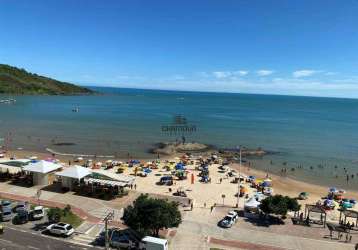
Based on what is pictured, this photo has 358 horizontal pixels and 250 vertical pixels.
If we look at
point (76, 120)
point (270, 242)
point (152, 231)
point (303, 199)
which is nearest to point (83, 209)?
point (152, 231)

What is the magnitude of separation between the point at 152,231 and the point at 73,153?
44.5m

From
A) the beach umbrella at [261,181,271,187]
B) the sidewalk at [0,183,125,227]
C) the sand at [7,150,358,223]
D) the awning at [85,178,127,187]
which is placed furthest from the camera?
the beach umbrella at [261,181,271,187]

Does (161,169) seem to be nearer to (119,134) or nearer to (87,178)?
(87,178)

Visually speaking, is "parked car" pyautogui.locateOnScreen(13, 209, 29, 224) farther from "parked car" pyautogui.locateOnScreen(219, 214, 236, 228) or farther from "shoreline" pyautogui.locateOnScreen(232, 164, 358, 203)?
"shoreline" pyautogui.locateOnScreen(232, 164, 358, 203)

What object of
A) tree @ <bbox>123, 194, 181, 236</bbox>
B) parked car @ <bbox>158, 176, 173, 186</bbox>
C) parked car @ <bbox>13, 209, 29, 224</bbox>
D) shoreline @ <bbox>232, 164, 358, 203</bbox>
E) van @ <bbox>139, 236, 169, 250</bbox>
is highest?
tree @ <bbox>123, 194, 181, 236</bbox>

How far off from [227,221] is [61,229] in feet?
43.9

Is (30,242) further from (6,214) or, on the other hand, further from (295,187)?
(295,187)

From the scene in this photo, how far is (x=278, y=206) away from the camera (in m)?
28.0

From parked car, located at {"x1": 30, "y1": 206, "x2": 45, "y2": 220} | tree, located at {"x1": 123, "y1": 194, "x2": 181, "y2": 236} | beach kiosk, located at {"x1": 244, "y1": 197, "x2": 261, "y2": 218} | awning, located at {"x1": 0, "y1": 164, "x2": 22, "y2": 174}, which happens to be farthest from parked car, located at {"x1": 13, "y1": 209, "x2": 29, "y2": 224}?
beach kiosk, located at {"x1": 244, "y1": 197, "x2": 261, "y2": 218}

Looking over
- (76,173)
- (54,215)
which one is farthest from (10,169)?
(54,215)

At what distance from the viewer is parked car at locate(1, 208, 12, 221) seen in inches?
1000

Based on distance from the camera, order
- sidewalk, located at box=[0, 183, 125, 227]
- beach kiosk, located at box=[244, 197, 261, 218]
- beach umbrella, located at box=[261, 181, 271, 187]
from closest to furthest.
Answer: sidewalk, located at box=[0, 183, 125, 227]
beach kiosk, located at box=[244, 197, 261, 218]
beach umbrella, located at box=[261, 181, 271, 187]

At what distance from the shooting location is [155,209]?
22.7 m

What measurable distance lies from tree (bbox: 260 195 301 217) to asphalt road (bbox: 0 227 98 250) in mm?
15203
